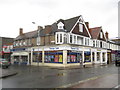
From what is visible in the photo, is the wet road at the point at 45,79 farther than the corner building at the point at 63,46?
No

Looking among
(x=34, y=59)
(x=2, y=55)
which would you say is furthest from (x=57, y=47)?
(x=2, y=55)

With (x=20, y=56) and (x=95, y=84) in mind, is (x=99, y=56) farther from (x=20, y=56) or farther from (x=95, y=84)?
(x=95, y=84)

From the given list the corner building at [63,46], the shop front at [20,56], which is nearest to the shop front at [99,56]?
the corner building at [63,46]

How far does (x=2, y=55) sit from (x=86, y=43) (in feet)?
98.5

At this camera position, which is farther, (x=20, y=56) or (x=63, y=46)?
(x=20, y=56)

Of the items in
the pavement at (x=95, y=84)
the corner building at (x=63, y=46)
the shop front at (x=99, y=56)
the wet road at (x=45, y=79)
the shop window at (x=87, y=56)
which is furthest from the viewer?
the shop front at (x=99, y=56)

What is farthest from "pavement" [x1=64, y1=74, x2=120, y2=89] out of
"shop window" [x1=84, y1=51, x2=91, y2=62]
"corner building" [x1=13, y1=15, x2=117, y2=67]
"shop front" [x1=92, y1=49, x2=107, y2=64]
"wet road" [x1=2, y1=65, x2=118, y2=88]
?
"shop front" [x1=92, y1=49, x2=107, y2=64]

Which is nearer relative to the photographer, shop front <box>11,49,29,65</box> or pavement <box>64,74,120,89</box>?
pavement <box>64,74,120,89</box>

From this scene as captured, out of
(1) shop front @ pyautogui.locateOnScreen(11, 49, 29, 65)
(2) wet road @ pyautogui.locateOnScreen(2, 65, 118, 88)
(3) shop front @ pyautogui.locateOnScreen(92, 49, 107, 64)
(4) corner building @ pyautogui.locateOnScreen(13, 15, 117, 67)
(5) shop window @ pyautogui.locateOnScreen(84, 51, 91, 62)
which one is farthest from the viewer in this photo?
(3) shop front @ pyautogui.locateOnScreen(92, 49, 107, 64)

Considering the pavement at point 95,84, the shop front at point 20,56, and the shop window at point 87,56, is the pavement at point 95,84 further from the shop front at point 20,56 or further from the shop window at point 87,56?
the shop front at point 20,56

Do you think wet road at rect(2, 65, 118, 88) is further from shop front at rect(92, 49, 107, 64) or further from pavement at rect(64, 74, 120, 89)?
shop front at rect(92, 49, 107, 64)

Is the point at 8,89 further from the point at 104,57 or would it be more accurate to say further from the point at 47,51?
the point at 104,57

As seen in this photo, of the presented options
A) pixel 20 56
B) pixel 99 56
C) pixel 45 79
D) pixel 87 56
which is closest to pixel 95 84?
pixel 45 79

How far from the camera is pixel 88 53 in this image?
3164 cm
